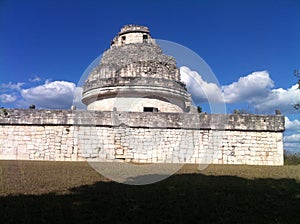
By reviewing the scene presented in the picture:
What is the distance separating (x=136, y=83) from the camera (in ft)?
50.5

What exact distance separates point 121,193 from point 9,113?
846 centimetres

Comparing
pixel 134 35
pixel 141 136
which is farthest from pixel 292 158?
pixel 134 35

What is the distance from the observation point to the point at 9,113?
12.0m

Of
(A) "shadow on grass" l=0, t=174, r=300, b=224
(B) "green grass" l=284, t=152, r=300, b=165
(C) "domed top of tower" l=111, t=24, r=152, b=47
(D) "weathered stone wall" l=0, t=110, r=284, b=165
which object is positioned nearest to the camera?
(A) "shadow on grass" l=0, t=174, r=300, b=224

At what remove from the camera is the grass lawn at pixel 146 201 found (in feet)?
13.3

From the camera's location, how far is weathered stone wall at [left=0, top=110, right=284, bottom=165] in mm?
11953

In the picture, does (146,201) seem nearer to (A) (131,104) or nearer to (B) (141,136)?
(B) (141,136)

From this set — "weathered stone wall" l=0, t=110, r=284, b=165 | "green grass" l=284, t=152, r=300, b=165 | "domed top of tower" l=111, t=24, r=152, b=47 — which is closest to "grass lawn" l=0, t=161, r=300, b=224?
"weathered stone wall" l=0, t=110, r=284, b=165

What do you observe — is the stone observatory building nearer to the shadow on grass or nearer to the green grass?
the green grass

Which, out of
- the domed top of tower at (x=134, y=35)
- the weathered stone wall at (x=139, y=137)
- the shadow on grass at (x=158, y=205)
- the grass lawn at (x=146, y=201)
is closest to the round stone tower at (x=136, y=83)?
the domed top of tower at (x=134, y=35)

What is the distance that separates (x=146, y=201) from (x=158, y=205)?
284mm

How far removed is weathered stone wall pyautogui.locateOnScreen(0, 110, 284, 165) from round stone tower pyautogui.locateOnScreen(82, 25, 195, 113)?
3222 mm

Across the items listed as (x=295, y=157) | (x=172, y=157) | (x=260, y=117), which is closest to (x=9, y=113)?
(x=172, y=157)

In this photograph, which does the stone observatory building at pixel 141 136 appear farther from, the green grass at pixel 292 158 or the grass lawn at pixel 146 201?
the grass lawn at pixel 146 201
